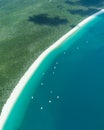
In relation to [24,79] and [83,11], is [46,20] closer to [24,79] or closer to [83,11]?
[83,11]

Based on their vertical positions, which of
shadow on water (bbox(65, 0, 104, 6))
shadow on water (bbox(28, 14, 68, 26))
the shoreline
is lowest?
shadow on water (bbox(65, 0, 104, 6))

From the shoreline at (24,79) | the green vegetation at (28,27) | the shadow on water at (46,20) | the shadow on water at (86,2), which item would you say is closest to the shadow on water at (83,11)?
the green vegetation at (28,27)

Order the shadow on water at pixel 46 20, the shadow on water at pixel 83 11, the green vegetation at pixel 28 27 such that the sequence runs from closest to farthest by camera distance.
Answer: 1. the green vegetation at pixel 28 27
2. the shadow on water at pixel 46 20
3. the shadow on water at pixel 83 11

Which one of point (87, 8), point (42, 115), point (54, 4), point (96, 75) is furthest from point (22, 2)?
point (42, 115)

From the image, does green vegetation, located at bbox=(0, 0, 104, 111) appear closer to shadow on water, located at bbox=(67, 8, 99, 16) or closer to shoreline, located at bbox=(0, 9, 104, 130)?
shadow on water, located at bbox=(67, 8, 99, 16)

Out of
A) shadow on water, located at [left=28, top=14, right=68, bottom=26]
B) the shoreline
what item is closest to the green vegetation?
shadow on water, located at [left=28, top=14, right=68, bottom=26]

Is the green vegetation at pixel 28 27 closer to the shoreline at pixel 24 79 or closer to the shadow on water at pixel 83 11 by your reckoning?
the shadow on water at pixel 83 11

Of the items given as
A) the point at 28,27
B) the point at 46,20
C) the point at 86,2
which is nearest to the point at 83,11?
the point at 86,2

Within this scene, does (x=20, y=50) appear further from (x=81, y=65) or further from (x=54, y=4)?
(x=54, y=4)
